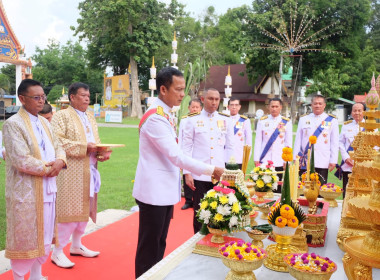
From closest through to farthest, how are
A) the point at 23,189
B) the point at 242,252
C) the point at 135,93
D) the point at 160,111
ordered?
the point at 242,252 < the point at 160,111 < the point at 23,189 < the point at 135,93

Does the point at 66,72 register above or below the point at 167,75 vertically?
above

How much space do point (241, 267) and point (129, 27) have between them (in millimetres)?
29234

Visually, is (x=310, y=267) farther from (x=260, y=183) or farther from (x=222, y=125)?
(x=222, y=125)

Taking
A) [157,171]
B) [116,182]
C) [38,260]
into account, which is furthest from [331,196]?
[116,182]

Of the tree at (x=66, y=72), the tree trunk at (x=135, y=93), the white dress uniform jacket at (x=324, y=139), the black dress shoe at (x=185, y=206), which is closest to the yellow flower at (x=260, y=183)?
the white dress uniform jacket at (x=324, y=139)

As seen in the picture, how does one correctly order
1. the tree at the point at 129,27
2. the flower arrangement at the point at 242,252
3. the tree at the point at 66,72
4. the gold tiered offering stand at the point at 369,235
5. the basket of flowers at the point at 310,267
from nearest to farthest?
1. the gold tiered offering stand at the point at 369,235
2. the basket of flowers at the point at 310,267
3. the flower arrangement at the point at 242,252
4. the tree at the point at 129,27
5. the tree at the point at 66,72

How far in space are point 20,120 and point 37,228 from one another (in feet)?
2.77

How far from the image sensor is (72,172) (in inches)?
136

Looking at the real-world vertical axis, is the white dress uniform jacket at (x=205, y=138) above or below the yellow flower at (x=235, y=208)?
above

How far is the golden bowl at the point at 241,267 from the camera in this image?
5.61 ft

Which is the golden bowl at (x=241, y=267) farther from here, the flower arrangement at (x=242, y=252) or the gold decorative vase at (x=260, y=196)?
the gold decorative vase at (x=260, y=196)

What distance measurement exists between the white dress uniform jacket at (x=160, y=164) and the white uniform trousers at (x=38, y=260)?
2.58ft

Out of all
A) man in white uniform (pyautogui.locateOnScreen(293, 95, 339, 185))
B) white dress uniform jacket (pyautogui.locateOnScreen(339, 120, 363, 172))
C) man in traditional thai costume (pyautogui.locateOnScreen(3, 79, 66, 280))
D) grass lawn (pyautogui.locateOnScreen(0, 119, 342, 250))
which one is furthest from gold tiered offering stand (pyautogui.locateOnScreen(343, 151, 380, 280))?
white dress uniform jacket (pyautogui.locateOnScreen(339, 120, 363, 172))

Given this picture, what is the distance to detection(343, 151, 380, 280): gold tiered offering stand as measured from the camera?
1365 mm
